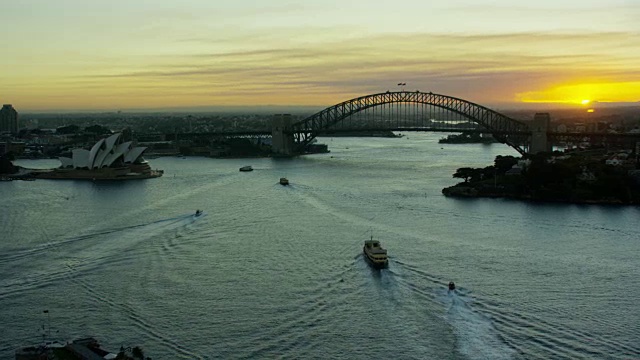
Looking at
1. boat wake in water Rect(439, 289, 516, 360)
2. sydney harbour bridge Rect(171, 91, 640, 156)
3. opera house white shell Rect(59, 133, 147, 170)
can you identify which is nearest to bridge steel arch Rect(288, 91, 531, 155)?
sydney harbour bridge Rect(171, 91, 640, 156)

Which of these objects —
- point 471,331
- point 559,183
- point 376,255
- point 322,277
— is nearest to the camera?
point 471,331

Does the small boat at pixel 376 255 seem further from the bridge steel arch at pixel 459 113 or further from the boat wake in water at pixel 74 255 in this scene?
the bridge steel arch at pixel 459 113

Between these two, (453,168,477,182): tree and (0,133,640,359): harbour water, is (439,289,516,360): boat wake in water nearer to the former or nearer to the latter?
(0,133,640,359): harbour water

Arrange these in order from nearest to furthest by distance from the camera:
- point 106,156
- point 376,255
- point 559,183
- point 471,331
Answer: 1. point 471,331
2. point 376,255
3. point 559,183
4. point 106,156

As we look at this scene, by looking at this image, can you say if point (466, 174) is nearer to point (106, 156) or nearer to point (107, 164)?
point (107, 164)

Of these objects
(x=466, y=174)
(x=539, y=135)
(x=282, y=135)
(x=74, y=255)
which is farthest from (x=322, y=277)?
(x=282, y=135)

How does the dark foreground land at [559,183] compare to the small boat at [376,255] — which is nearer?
the small boat at [376,255]

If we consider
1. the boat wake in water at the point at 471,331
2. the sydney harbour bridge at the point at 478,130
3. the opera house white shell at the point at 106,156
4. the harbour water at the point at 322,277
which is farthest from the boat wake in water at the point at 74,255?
the sydney harbour bridge at the point at 478,130

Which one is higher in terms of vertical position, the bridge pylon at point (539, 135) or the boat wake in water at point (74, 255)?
the bridge pylon at point (539, 135)
